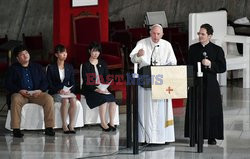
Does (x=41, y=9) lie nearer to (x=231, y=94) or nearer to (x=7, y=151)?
(x=231, y=94)

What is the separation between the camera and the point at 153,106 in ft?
35.9

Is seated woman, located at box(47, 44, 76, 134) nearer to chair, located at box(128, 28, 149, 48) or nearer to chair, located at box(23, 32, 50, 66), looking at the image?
chair, located at box(23, 32, 50, 66)

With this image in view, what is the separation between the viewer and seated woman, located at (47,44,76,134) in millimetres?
11977

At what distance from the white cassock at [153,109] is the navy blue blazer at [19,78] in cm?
168

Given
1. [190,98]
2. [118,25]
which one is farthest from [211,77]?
[118,25]

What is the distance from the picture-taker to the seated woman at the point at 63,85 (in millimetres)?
11977

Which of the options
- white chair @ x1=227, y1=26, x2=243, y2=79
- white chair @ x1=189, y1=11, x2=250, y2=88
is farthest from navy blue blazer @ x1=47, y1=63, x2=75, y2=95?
white chair @ x1=227, y1=26, x2=243, y2=79

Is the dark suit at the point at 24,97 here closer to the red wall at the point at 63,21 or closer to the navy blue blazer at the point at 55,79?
the navy blue blazer at the point at 55,79

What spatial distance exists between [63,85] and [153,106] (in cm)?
175

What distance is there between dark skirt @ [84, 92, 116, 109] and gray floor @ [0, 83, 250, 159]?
40 cm

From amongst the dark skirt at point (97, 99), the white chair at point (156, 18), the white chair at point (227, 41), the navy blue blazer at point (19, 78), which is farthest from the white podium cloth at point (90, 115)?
the white chair at point (156, 18)

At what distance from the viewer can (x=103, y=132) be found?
12.1 meters

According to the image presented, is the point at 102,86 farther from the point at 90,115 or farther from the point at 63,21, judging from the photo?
the point at 63,21

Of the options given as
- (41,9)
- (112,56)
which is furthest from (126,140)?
(41,9)
